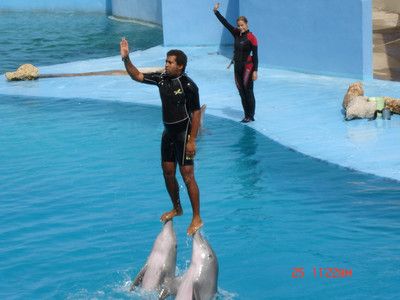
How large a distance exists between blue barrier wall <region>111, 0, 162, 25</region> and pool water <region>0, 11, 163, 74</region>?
445mm

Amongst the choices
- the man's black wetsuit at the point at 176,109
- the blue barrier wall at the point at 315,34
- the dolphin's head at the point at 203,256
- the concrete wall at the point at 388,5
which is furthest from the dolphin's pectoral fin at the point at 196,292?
the concrete wall at the point at 388,5

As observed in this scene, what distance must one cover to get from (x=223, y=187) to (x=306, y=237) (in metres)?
1.92

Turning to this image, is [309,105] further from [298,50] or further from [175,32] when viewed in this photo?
[175,32]

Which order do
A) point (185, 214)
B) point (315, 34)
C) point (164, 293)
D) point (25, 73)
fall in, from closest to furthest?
1. point (164, 293)
2. point (185, 214)
3. point (315, 34)
4. point (25, 73)

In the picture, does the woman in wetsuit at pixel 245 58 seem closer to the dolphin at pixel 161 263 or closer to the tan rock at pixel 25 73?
the dolphin at pixel 161 263

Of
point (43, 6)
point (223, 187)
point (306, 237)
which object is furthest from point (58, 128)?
point (43, 6)

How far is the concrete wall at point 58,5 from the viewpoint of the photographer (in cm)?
3306

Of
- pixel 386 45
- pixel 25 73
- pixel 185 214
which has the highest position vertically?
pixel 386 45

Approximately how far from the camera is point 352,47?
48.9 ft

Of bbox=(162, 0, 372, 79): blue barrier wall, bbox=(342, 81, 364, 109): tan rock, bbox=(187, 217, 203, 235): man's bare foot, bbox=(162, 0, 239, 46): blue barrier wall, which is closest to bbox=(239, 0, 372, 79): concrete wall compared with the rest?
bbox=(162, 0, 372, 79): blue barrier wall

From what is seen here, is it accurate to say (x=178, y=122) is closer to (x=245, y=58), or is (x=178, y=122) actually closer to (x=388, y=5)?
(x=245, y=58)
